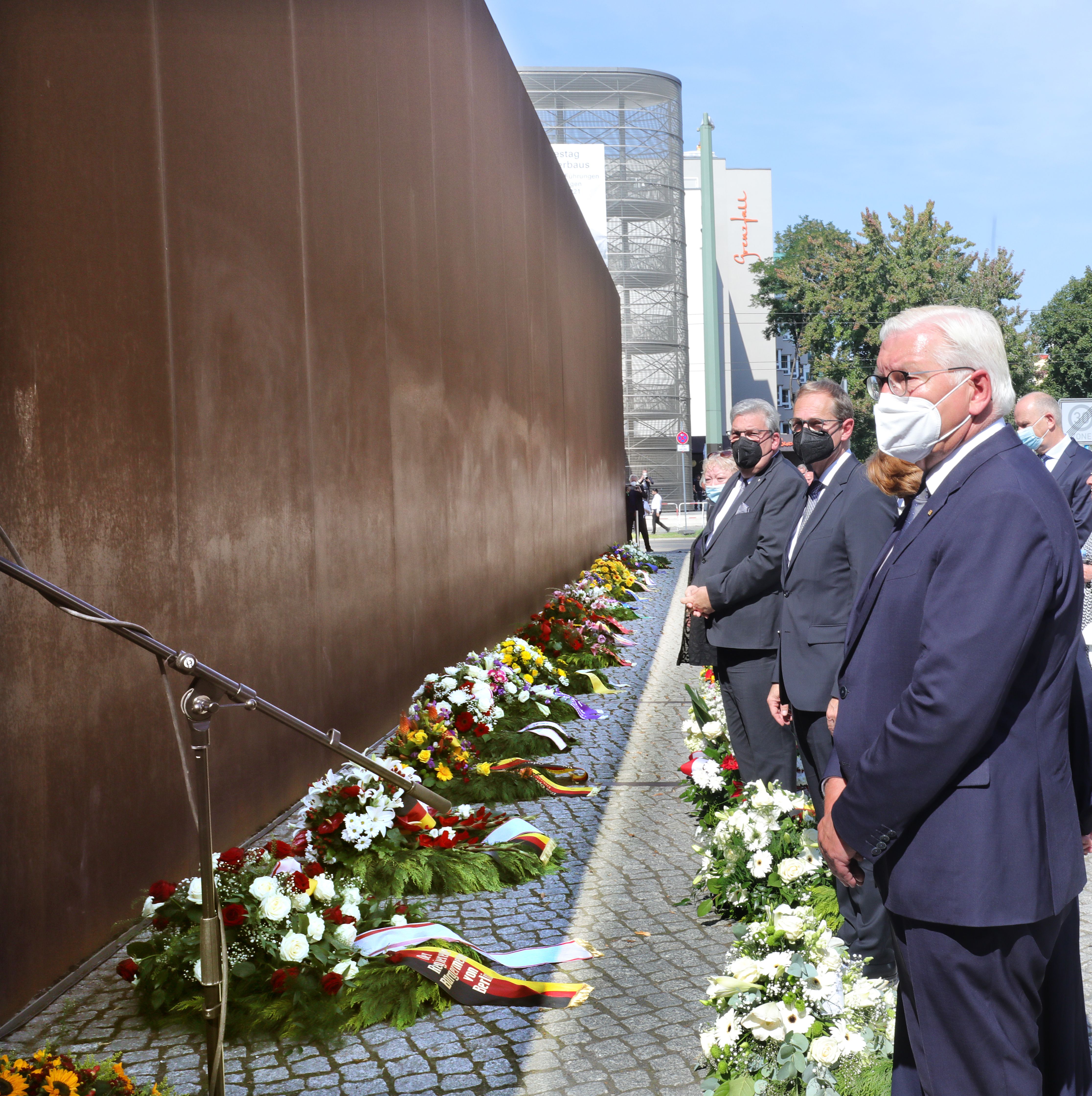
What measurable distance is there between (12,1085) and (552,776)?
4.48 meters

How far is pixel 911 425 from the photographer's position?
239 centimetres

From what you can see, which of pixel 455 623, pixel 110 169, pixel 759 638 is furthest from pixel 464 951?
pixel 455 623

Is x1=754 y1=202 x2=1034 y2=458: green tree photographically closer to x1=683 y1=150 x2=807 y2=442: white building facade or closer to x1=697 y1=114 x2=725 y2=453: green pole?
x1=683 y1=150 x2=807 y2=442: white building facade

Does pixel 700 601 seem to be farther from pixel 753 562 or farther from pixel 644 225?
pixel 644 225

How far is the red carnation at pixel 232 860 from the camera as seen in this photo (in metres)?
3.98

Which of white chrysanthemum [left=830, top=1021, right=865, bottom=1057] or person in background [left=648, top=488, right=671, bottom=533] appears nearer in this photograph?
white chrysanthemum [left=830, top=1021, right=865, bottom=1057]

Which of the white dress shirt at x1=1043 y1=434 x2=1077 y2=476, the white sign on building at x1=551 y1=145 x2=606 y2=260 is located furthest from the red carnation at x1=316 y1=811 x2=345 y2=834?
the white sign on building at x1=551 y1=145 x2=606 y2=260

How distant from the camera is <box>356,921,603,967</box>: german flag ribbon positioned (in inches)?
155

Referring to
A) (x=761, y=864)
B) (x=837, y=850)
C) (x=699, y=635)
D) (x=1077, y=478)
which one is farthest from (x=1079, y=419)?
(x=837, y=850)

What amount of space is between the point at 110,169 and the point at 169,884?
8.86ft

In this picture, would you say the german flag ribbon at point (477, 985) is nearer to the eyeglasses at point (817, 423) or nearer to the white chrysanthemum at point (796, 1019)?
the white chrysanthemum at point (796, 1019)

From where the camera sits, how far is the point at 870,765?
224 centimetres

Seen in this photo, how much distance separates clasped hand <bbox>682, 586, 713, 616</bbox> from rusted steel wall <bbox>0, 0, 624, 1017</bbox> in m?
2.15

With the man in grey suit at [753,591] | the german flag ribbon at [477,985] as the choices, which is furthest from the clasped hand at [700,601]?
the german flag ribbon at [477,985]
